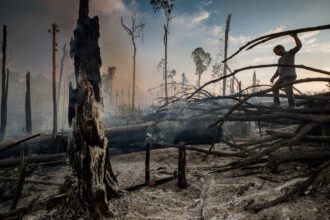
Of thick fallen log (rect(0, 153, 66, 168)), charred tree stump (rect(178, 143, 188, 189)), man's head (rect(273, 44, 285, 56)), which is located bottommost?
thick fallen log (rect(0, 153, 66, 168))

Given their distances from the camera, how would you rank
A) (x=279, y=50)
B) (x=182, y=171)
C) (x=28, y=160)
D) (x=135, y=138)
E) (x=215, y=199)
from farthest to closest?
(x=135, y=138), (x=28, y=160), (x=279, y=50), (x=182, y=171), (x=215, y=199)

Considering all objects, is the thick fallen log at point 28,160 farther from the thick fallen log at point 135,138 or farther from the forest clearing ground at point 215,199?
the forest clearing ground at point 215,199

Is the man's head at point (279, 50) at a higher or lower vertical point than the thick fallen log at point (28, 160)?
higher

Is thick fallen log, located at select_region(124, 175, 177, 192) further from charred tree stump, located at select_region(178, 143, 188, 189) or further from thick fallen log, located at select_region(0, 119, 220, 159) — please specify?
thick fallen log, located at select_region(0, 119, 220, 159)

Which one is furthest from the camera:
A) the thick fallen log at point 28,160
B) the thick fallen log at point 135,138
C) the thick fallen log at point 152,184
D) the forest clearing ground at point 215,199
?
the thick fallen log at point 135,138

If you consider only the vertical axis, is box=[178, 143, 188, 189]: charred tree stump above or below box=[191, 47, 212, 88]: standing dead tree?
below

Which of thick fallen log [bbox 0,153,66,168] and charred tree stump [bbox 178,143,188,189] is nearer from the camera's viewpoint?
charred tree stump [bbox 178,143,188,189]

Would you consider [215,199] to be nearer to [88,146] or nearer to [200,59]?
[88,146]

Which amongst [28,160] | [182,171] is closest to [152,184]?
[182,171]

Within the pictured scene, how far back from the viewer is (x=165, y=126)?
9562mm

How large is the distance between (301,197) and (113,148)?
792 centimetres

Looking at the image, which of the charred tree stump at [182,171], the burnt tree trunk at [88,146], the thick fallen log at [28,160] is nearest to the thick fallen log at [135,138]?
the thick fallen log at [28,160]

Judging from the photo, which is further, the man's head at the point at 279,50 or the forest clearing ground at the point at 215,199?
the man's head at the point at 279,50

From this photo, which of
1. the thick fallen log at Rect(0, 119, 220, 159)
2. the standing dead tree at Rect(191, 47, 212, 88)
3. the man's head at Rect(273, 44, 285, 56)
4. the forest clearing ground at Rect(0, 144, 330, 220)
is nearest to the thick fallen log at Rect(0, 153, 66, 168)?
the thick fallen log at Rect(0, 119, 220, 159)
